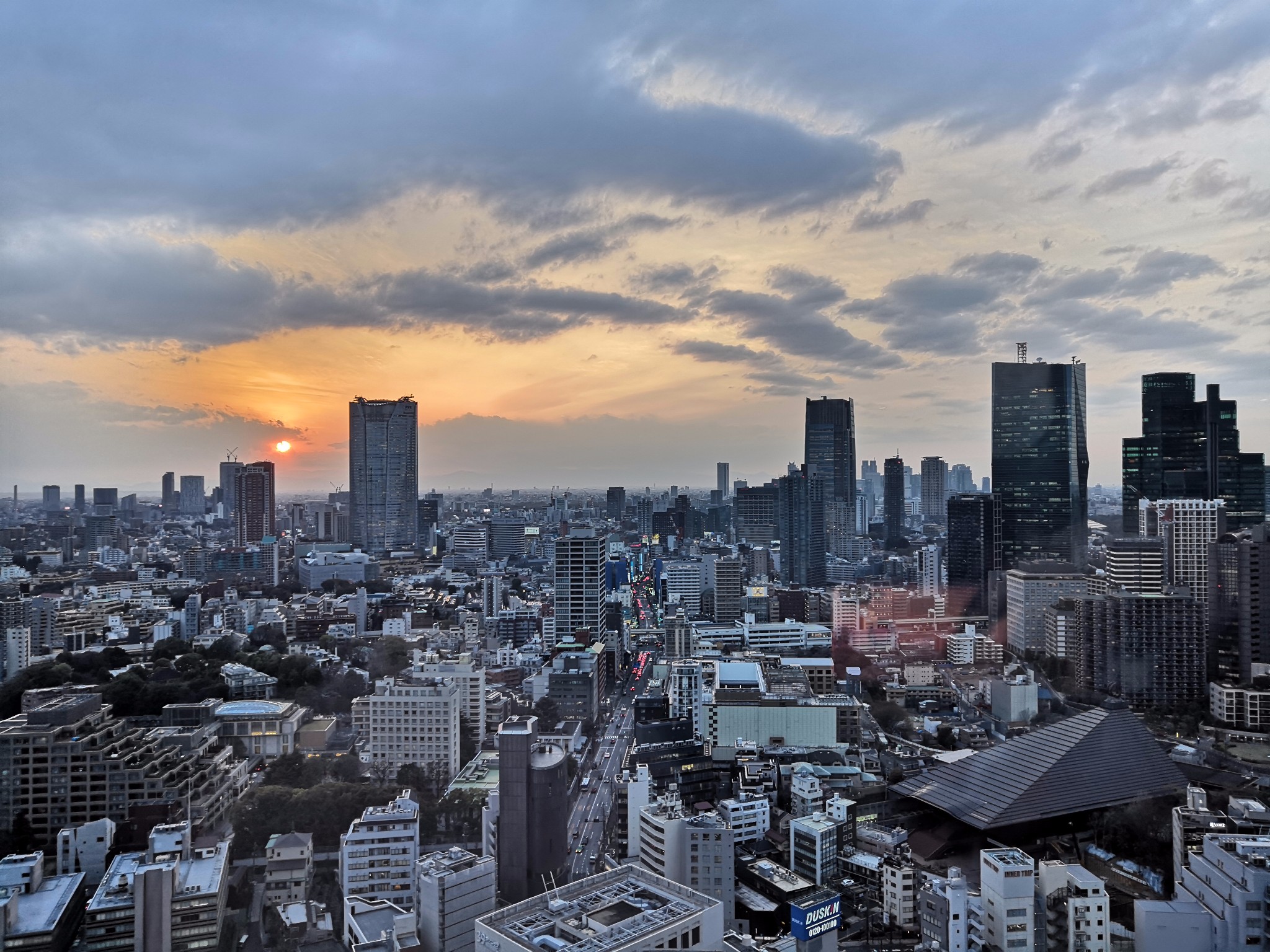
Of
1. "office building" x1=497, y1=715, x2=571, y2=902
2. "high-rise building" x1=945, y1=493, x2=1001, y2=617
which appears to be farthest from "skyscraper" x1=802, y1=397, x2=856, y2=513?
"office building" x1=497, y1=715, x2=571, y2=902

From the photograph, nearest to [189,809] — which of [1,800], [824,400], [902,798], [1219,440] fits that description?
[1,800]

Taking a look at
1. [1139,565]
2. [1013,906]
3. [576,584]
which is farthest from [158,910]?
[1139,565]

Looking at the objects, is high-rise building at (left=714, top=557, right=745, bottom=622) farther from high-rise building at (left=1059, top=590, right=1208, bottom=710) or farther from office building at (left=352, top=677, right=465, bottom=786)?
office building at (left=352, top=677, right=465, bottom=786)

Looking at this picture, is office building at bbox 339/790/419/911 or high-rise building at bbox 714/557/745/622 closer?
office building at bbox 339/790/419/911

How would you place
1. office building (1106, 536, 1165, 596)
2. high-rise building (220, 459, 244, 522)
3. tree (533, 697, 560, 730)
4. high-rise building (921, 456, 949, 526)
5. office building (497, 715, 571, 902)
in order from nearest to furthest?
office building (497, 715, 571, 902) < tree (533, 697, 560, 730) < office building (1106, 536, 1165, 596) < high-rise building (220, 459, 244, 522) < high-rise building (921, 456, 949, 526)

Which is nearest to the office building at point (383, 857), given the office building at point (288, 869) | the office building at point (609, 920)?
the office building at point (288, 869)

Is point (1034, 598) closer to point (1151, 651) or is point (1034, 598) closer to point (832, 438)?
point (1151, 651)
